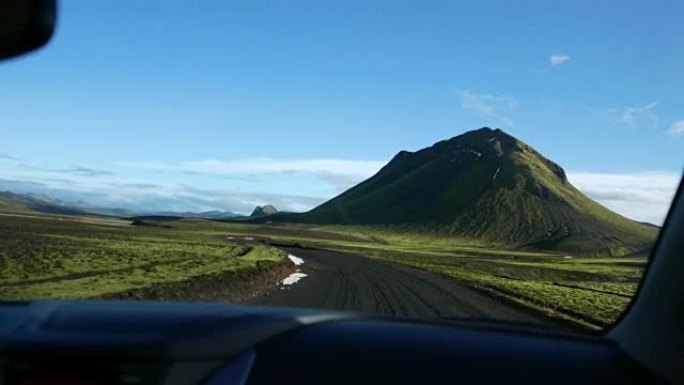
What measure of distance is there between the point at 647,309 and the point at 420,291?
25.0 metres

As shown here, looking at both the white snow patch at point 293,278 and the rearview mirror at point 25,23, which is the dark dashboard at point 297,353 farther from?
the white snow patch at point 293,278

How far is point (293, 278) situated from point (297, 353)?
28.5 m

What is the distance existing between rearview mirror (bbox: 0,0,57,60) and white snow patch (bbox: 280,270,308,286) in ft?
81.7

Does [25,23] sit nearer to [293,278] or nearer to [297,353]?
[297,353]

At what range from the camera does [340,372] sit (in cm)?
225

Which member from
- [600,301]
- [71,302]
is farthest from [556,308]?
[71,302]

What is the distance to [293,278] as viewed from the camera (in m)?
30.7

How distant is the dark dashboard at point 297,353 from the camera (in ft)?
7.45

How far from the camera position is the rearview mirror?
2.45m

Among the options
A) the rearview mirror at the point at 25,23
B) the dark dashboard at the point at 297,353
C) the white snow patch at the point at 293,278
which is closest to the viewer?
the dark dashboard at the point at 297,353

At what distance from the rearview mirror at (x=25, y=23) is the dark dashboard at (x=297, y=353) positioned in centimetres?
102

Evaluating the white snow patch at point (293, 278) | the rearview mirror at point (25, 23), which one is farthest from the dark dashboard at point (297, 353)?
the white snow patch at point (293, 278)

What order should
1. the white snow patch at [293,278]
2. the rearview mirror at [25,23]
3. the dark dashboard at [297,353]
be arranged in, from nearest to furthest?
the dark dashboard at [297,353] → the rearview mirror at [25,23] → the white snow patch at [293,278]

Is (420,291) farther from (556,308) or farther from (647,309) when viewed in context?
(647,309)
